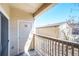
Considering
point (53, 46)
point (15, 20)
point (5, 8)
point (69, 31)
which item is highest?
point (5, 8)

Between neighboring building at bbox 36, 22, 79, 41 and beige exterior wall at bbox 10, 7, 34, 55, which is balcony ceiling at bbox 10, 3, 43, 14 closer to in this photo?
beige exterior wall at bbox 10, 7, 34, 55

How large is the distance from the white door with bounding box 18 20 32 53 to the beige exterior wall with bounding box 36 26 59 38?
0.15 meters

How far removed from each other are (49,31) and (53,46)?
23cm

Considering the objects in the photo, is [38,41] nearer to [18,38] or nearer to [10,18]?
[18,38]

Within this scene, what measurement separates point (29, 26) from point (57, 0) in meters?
0.57

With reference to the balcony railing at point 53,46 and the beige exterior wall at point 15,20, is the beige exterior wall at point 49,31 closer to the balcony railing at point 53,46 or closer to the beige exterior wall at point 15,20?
the balcony railing at point 53,46

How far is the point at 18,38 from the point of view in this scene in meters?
2.58

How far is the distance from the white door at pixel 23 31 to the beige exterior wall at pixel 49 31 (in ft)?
0.50

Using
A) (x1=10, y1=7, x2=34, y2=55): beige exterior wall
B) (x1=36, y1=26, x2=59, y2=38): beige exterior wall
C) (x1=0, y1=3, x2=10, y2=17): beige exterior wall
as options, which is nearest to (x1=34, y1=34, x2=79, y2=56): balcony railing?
(x1=36, y1=26, x2=59, y2=38): beige exterior wall

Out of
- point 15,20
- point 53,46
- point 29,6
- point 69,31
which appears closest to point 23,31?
point 15,20

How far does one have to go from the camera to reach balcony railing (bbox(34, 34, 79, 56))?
8.08 ft

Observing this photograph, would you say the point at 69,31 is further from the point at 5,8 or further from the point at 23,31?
the point at 5,8

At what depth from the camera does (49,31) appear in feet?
8.46

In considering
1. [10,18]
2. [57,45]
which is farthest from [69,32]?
[10,18]
